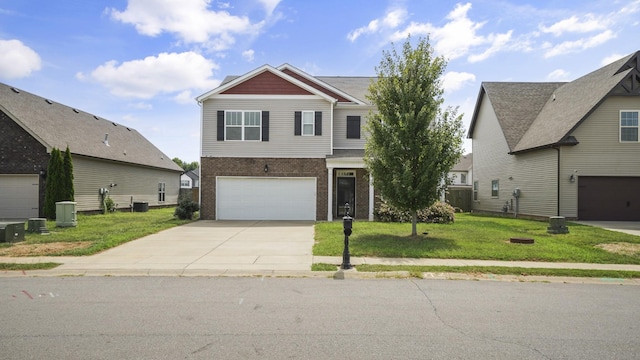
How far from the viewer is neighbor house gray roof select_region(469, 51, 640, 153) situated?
19641 millimetres

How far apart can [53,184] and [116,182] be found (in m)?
6.16

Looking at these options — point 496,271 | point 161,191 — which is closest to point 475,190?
point 496,271

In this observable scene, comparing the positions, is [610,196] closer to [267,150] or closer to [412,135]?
[412,135]

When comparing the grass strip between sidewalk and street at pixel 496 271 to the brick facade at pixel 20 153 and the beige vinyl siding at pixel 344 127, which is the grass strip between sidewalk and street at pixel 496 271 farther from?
the brick facade at pixel 20 153

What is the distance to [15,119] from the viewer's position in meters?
19.7

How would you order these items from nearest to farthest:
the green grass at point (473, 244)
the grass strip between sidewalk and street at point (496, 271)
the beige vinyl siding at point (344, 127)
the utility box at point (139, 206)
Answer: the grass strip between sidewalk and street at point (496, 271) < the green grass at point (473, 244) < the beige vinyl siding at point (344, 127) < the utility box at point (139, 206)

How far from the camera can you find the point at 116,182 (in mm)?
25516

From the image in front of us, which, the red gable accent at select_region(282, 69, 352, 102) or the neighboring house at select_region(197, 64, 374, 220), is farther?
the red gable accent at select_region(282, 69, 352, 102)

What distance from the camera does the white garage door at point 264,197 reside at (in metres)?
19.6

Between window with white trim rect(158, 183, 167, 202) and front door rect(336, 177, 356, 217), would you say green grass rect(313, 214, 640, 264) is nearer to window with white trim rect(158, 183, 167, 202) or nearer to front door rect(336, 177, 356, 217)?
front door rect(336, 177, 356, 217)

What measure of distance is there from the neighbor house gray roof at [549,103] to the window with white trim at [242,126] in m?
14.6

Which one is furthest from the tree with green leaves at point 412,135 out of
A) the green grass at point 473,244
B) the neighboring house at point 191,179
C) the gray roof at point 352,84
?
the neighboring house at point 191,179

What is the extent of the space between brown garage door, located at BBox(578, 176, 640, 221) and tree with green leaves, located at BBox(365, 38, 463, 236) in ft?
37.3

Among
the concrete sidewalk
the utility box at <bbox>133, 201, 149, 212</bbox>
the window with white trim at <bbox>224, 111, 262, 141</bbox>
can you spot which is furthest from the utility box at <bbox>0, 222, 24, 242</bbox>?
the utility box at <bbox>133, 201, 149, 212</bbox>
